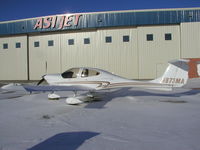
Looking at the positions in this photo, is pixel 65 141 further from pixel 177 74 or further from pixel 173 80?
pixel 177 74

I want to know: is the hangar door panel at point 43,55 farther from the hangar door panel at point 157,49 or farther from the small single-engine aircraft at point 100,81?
the small single-engine aircraft at point 100,81

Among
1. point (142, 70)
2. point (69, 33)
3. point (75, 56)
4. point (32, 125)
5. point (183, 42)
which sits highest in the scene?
point (69, 33)

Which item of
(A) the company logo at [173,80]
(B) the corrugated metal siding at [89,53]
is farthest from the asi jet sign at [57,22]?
(A) the company logo at [173,80]

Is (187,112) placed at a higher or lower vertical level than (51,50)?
lower

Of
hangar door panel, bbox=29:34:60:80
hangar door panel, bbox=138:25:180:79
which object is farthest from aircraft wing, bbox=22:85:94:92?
hangar door panel, bbox=29:34:60:80

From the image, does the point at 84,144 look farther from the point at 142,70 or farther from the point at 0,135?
the point at 142,70

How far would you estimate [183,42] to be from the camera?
16.0 meters

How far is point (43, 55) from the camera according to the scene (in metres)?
19.0

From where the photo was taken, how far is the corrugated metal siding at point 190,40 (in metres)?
15.9

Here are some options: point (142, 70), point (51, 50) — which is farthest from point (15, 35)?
point (142, 70)

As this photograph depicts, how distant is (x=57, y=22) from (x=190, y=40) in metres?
→ 13.9

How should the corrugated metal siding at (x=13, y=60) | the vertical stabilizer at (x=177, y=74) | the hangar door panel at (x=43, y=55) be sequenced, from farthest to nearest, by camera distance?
1. the corrugated metal siding at (x=13, y=60)
2. the hangar door panel at (x=43, y=55)
3. the vertical stabilizer at (x=177, y=74)

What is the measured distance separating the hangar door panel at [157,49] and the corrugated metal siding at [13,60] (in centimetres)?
1391

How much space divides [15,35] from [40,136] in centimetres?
2008
